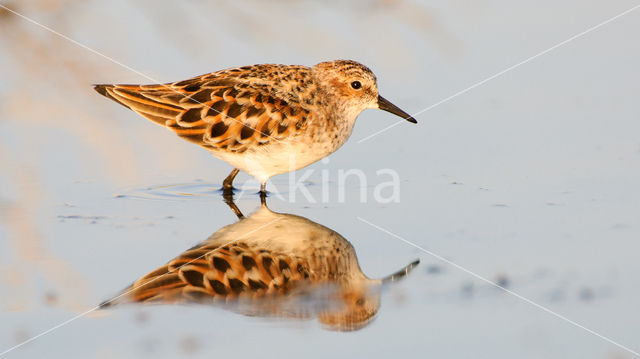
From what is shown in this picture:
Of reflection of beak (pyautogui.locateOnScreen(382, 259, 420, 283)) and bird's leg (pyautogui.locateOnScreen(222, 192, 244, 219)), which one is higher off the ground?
bird's leg (pyautogui.locateOnScreen(222, 192, 244, 219))

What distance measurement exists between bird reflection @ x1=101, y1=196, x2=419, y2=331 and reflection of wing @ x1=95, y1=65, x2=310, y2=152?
192 centimetres

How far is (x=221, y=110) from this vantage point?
955cm

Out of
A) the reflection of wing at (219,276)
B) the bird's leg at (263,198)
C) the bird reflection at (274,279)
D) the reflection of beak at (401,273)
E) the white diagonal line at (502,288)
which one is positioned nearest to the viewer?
the white diagonal line at (502,288)

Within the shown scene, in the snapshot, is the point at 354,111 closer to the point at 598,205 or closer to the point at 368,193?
the point at 368,193

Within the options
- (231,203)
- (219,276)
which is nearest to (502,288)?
(219,276)

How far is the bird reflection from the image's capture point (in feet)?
19.9

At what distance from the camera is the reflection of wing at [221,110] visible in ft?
31.0

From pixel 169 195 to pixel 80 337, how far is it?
11.7 ft

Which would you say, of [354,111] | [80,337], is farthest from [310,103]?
[80,337]

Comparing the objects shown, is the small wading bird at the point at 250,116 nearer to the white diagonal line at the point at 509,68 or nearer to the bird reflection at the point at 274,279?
the white diagonal line at the point at 509,68

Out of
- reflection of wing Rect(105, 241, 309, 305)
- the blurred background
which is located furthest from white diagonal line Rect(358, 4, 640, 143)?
reflection of wing Rect(105, 241, 309, 305)

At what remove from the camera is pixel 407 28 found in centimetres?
1320

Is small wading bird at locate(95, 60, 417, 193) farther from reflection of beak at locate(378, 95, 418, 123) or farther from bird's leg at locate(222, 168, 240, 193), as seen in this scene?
reflection of beak at locate(378, 95, 418, 123)

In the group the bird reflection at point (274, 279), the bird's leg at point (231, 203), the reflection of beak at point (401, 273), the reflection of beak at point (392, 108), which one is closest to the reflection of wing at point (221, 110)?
the bird's leg at point (231, 203)
